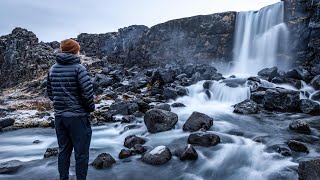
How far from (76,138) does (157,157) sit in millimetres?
4448

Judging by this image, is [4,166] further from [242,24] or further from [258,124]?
[242,24]

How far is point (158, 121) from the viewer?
14141mm

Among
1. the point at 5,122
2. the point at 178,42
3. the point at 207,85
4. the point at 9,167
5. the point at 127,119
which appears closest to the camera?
the point at 9,167

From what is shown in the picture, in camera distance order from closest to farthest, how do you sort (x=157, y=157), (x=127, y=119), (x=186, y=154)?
(x=157, y=157), (x=186, y=154), (x=127, y=119)

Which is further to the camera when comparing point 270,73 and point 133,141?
point 270,73

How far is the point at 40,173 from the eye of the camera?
9.44 meters

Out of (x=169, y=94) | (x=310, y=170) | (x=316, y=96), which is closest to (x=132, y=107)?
(x=169, y=94)

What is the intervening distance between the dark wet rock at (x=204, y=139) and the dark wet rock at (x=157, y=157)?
6.15 ft

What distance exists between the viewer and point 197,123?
46.1ft

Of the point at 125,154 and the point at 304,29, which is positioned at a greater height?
the point at 304,29

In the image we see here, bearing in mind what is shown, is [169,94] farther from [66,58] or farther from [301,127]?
[66,58]

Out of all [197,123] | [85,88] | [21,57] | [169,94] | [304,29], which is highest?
[304,29]

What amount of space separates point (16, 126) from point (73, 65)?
12924 mm

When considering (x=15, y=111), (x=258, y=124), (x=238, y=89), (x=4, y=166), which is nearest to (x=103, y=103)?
(x=15, y=111)
